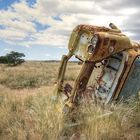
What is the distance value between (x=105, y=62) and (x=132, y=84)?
2.90 ft

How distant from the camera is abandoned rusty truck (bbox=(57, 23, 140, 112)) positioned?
27.0 ft

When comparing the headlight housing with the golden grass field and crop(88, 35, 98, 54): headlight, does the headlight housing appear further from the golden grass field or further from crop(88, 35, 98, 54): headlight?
the golden grass field

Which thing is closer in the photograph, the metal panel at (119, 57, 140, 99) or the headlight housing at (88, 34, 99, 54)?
the headlight housing at (88, 34, 99, 54)

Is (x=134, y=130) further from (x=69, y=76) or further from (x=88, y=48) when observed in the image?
(x=69, y=76)

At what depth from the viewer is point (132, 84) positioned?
29.7ft

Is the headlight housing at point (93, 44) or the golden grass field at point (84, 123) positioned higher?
the headlight housing at point (93, 44)

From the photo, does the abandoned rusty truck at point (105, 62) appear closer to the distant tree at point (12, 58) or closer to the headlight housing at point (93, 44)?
the headlight housing at point (93, 44)

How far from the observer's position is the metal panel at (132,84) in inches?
352

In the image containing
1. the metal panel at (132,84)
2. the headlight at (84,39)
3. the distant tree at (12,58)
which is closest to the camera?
the headlight at (84,39)

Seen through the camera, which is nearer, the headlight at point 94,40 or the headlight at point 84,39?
the headlight at point 94,40

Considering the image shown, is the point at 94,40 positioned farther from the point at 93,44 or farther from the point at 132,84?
the point at 132,84

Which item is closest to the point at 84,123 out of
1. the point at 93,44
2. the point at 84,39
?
the point at 93,44

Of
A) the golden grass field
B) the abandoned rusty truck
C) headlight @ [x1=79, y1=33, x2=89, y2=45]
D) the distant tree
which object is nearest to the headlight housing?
the abandoned rusty truck

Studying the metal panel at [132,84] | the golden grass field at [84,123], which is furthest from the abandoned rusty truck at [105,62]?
the golden grass field at [84,123]
